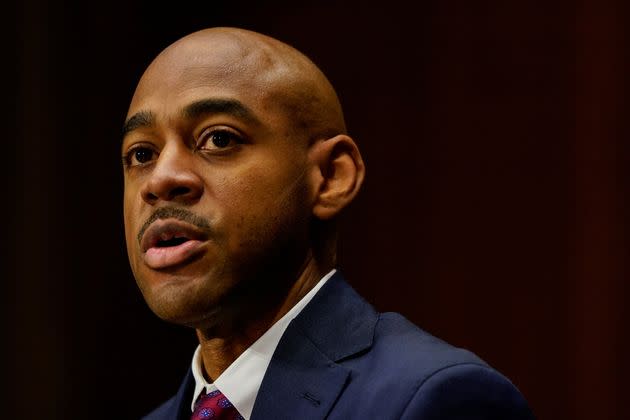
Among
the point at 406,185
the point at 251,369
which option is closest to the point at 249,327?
the point at 251,369

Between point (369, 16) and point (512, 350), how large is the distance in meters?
0.90

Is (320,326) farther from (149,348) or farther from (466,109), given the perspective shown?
(149,348)

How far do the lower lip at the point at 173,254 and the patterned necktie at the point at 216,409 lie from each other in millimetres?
222

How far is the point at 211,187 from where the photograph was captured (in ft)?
5.00

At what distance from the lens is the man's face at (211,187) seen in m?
1.51

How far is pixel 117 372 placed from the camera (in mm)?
2756

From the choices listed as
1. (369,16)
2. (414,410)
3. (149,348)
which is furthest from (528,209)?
(149,348)

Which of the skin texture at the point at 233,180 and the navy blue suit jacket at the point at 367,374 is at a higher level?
the skin texture at the point at 233,180

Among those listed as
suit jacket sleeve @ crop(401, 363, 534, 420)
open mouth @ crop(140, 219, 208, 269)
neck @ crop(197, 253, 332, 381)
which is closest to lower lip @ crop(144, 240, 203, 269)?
open mouth @ crop(140, 219, 208, 269)

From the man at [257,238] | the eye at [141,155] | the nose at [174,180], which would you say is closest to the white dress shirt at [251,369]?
the man at [257,238]

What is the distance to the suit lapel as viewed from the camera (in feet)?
4.82

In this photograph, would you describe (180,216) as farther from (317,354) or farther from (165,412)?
(165,412)

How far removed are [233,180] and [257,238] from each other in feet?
0.31

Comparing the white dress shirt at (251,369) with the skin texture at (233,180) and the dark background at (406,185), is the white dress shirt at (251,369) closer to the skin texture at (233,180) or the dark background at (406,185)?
the skin texture at (233,180)
